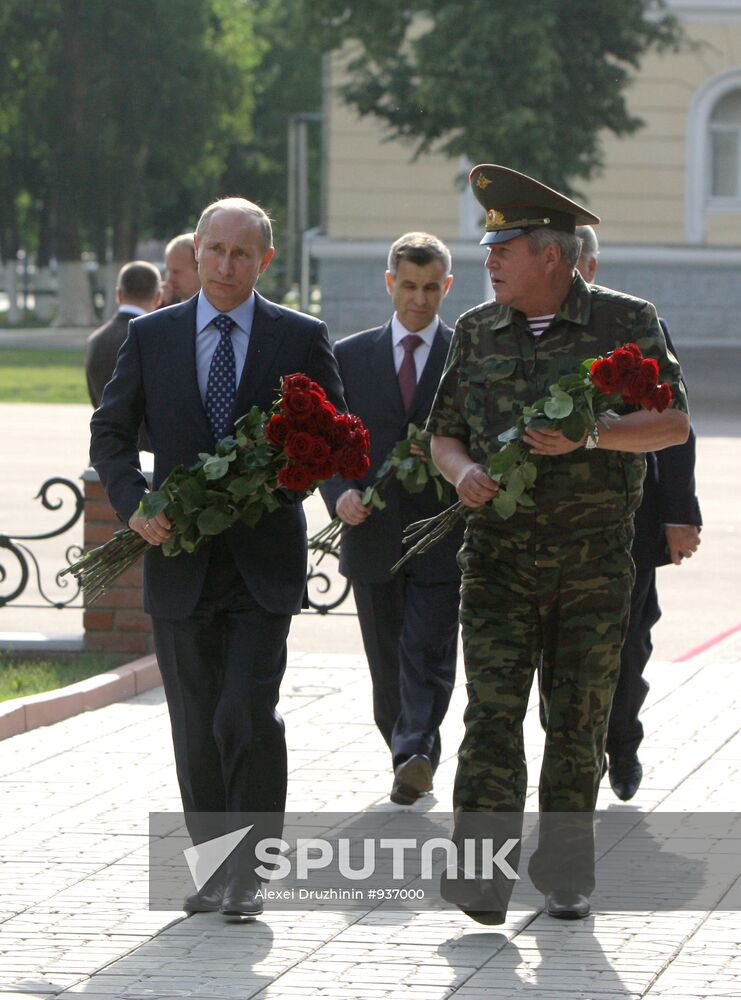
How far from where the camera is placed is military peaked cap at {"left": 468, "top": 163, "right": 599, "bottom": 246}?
5.12 m

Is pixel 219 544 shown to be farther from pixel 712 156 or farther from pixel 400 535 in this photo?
pixel 712 156

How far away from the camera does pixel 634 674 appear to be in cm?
657

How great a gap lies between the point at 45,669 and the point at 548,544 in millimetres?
4161

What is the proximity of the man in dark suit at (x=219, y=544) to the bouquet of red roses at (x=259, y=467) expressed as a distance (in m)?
0.12

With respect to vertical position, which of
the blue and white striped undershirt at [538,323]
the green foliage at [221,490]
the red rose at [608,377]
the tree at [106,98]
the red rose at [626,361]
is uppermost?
the tree at [106,98]

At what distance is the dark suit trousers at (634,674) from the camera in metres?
6.48

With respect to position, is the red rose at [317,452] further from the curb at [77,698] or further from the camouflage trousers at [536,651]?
Result: the curb at [77,698]

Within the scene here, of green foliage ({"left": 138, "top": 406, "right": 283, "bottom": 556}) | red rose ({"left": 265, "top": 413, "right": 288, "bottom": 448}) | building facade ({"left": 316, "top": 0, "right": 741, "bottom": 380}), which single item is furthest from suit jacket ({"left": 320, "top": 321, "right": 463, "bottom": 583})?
building facade ({"left": 316, "top": 0, "right": 741, "bottom": 380})

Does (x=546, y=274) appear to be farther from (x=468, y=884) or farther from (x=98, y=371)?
(x=98, y=371)

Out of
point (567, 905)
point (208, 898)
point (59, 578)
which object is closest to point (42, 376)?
point (59, 578)

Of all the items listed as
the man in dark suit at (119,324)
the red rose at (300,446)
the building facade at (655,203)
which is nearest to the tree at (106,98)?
the building facade at (655,203)

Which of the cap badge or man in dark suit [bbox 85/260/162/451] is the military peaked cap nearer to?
the cap badge

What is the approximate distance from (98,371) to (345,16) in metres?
24.0

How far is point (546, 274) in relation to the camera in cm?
516
